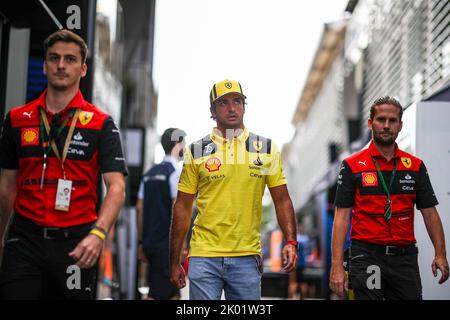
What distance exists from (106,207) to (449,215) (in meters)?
3.53

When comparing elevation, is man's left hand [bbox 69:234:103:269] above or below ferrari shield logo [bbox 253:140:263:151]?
below

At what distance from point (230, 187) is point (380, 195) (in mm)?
1164

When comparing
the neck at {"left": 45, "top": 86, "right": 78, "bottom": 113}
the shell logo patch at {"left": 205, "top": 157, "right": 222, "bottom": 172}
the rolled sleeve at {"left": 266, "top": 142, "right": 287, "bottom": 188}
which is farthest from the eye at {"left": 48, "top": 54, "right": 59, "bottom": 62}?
the rolled sleeve at {"left": 266, "top": 142, "right": 287, "bottom": 188}

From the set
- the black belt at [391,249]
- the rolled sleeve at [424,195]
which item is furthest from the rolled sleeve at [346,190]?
the rolled sleeve at [424,195]

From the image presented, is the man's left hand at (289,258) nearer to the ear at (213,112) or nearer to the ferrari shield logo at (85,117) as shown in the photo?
the ear at (213,112)

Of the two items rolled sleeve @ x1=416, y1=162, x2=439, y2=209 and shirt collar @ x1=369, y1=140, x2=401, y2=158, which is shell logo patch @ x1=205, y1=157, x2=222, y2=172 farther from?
rolled sleeve @ x1=416, y1=162, x2=439, y2=209

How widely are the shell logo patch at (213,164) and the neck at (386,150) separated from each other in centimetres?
129

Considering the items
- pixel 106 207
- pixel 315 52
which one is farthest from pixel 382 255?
pixel 315 52

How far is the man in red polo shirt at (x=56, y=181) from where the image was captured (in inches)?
173

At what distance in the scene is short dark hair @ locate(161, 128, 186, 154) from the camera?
8.05m

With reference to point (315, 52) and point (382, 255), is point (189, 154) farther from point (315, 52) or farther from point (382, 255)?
point (315, 52)

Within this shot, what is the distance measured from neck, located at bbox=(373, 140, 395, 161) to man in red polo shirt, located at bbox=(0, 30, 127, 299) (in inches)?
80.8

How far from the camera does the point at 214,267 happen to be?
16.4ft

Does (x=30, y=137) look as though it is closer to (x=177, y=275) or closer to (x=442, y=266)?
(x=177, y=275)
